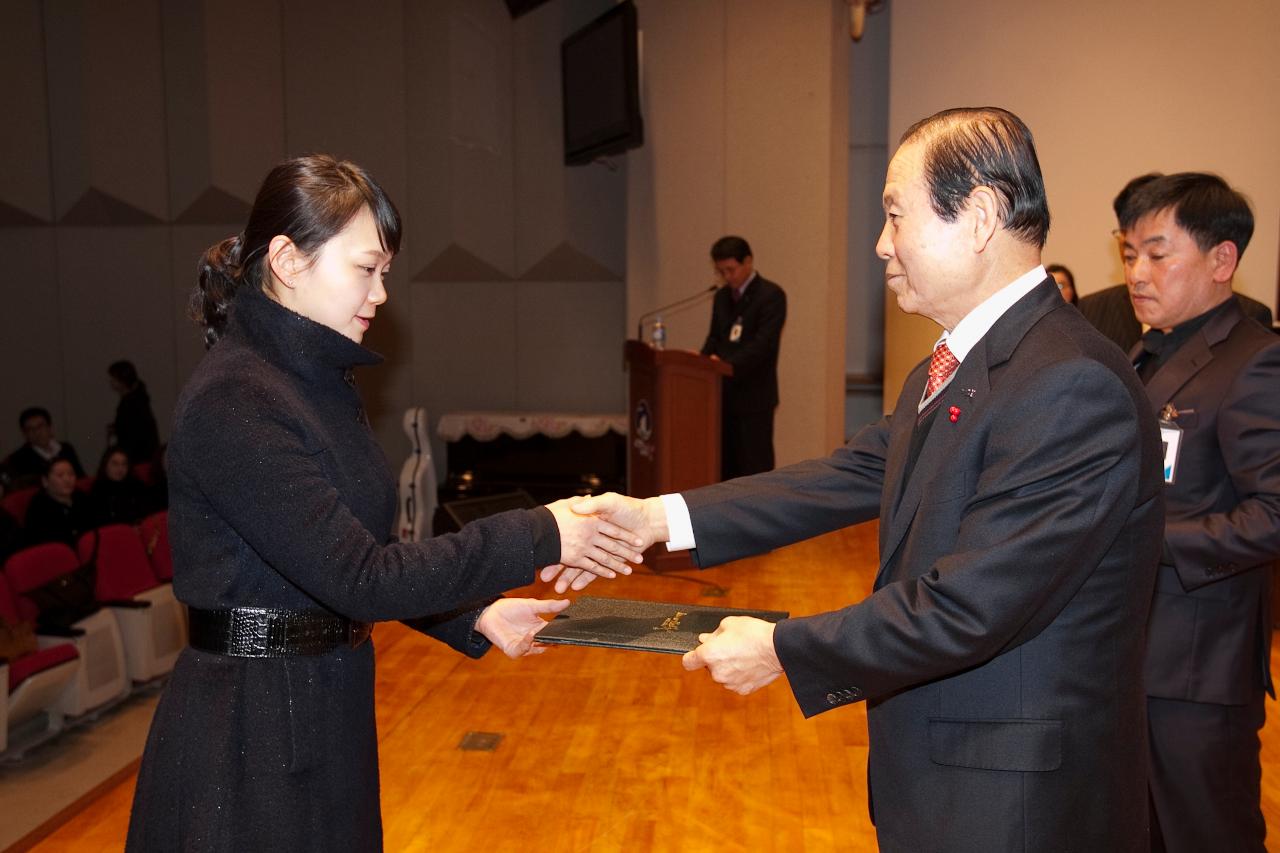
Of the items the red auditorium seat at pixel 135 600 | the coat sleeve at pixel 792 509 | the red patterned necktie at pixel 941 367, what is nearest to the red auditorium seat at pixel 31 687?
the red auditorium seat at pixel 135 600

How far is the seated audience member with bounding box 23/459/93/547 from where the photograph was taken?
5461mm

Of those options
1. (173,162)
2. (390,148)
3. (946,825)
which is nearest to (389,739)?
(946,825)

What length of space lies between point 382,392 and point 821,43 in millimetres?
4193

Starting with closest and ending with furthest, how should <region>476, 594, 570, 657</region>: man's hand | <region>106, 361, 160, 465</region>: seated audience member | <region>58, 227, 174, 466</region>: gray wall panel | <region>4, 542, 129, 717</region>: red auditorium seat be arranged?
<region>476, 594, 570, 657</region>: man's hand, <region>4, 542, 129, 717</region>: red auditorium seat, <region>106, 361, 160, 465</region>: seated audience member, <region>58, 227, 174, 466</region>: gray wall panel

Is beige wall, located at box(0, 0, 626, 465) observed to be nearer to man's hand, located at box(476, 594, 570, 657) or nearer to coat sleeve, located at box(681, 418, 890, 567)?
coat sleeve, located at box(681, 418, 890, 567)

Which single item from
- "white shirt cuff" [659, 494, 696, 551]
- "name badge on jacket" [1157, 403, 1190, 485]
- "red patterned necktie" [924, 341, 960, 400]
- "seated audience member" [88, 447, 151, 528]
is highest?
"red patterned necktie" [924, 341, 960, 400]

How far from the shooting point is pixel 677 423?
5.67 metres

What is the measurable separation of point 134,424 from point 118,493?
1988 millimetres

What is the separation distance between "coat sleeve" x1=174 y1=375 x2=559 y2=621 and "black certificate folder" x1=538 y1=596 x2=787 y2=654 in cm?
28

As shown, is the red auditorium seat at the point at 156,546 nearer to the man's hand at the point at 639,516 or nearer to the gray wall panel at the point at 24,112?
the man's hand at the point at 639,516

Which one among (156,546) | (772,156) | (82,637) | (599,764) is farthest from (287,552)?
(772,156)

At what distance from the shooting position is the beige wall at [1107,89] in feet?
22.1

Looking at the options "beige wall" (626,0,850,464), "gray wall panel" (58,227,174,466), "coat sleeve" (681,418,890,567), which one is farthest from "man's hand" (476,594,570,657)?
"gray wall panel" (58,227,174,466)

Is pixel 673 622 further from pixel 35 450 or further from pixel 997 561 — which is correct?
pixel 35 450
